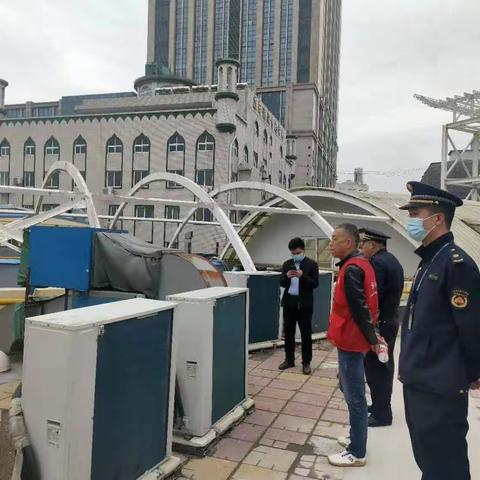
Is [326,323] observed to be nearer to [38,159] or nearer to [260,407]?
[260,407]

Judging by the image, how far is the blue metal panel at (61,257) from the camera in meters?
5.61

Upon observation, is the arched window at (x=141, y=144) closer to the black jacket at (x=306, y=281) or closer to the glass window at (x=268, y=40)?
the black jacket at (x=306, y=281)

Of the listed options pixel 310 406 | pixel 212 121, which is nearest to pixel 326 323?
pixel 310 406

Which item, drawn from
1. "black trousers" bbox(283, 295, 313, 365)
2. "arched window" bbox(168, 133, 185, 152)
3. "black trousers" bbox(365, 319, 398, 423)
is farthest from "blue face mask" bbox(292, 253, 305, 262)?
"arched window" bbox(168, 133, 185, 152)

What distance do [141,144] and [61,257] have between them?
3457cm

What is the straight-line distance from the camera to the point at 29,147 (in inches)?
1642

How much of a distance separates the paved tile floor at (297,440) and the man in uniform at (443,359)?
4.65 ft

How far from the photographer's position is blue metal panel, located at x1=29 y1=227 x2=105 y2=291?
5.61 m

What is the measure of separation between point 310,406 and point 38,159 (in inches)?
1621

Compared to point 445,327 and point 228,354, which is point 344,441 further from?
point 445,327

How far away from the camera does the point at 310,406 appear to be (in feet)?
18.2

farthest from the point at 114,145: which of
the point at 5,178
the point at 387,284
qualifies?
the point at 387,284

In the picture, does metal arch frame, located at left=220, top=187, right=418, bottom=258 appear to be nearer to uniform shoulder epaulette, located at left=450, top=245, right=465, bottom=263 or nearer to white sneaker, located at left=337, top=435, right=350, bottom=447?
white sneaker, located at left=337, top=435, right=350, bottom=447

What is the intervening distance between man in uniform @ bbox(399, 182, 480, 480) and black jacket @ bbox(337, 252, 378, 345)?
0.92 meters
